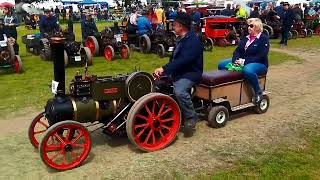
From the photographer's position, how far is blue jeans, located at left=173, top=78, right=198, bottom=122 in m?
5.18

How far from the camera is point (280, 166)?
14.9ft

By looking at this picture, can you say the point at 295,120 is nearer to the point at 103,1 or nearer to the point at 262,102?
Result: the point at 262,102

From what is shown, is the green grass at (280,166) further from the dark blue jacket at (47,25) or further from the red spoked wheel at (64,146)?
the dark blue jacket at (47,25)

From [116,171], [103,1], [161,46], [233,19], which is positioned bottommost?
[116,171]

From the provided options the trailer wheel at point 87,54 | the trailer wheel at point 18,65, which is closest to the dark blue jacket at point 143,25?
the trailer wheel at point 87,54

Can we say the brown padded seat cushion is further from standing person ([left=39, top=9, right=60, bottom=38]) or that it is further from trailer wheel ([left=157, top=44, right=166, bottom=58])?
standing person ([left=39, top=9, right=60, bottom=38])

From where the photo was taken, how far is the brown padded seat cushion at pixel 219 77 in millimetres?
5754

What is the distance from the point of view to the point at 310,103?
23.2 ft

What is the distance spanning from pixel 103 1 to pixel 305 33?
26.2m

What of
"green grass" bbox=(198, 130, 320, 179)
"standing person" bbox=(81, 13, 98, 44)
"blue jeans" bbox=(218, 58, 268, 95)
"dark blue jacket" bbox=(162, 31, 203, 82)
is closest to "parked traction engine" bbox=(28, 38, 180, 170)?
"dark blue jacket" bbox=(162, 31, 203, 82)

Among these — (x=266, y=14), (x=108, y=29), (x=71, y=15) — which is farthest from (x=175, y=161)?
(x=71, y=15)

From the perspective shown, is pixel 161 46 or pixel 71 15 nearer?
pixel 161 46

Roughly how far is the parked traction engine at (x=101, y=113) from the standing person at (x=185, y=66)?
9.0 inches

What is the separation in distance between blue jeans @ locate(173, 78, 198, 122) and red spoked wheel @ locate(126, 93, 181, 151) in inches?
7.0
